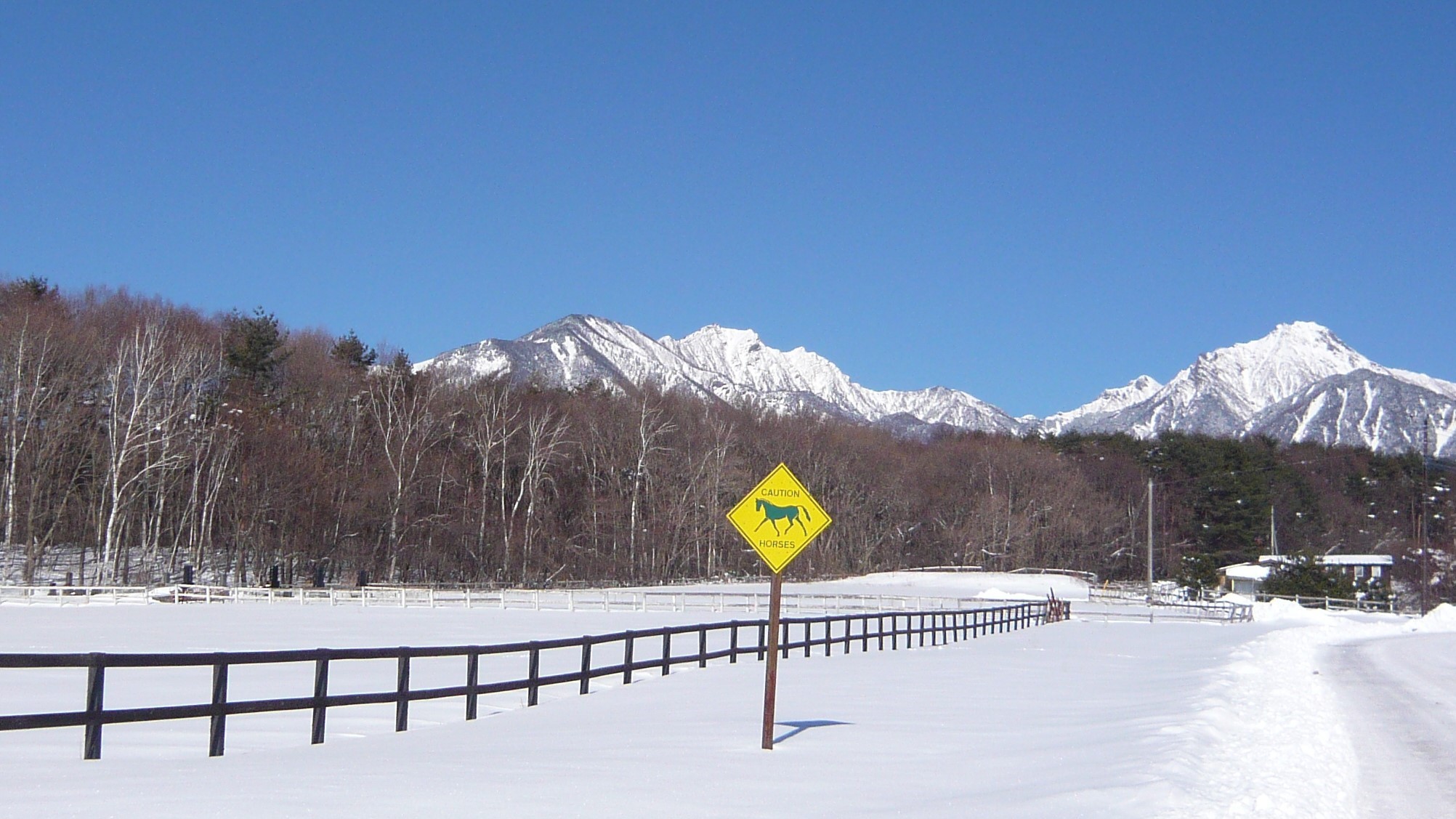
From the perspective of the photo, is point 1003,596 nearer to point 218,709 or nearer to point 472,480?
point 472,480

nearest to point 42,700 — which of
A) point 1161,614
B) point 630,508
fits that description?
point 1161,614

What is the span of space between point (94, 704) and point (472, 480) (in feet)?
237

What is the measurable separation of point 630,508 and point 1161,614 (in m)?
37.8

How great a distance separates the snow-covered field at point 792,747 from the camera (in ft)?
30.3

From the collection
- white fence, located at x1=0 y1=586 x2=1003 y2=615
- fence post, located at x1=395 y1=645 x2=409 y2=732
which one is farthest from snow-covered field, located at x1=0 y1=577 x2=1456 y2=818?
white fence, located at x1=0 y1=586 x2=1003 y2=615

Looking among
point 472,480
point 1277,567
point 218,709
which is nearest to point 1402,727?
point 218,709

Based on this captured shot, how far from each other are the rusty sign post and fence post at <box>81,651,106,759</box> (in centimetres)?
559

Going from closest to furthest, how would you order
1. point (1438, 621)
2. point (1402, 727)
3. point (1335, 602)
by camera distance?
point (1402, 727), point (1438, 621), point (1335, 602)

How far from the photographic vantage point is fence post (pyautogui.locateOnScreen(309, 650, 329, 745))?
12156 mm

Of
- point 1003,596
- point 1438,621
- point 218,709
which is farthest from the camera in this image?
point 1003,596

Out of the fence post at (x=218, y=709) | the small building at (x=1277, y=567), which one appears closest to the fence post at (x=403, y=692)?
the fence post at (x=218, y=709)

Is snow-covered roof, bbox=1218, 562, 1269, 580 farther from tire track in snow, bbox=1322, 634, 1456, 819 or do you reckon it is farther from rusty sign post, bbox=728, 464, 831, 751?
rusty sign post, bbox=728, 464, 831, 751

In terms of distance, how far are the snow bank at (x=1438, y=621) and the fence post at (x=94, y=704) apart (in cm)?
5545

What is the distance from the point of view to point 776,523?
12.4 m
